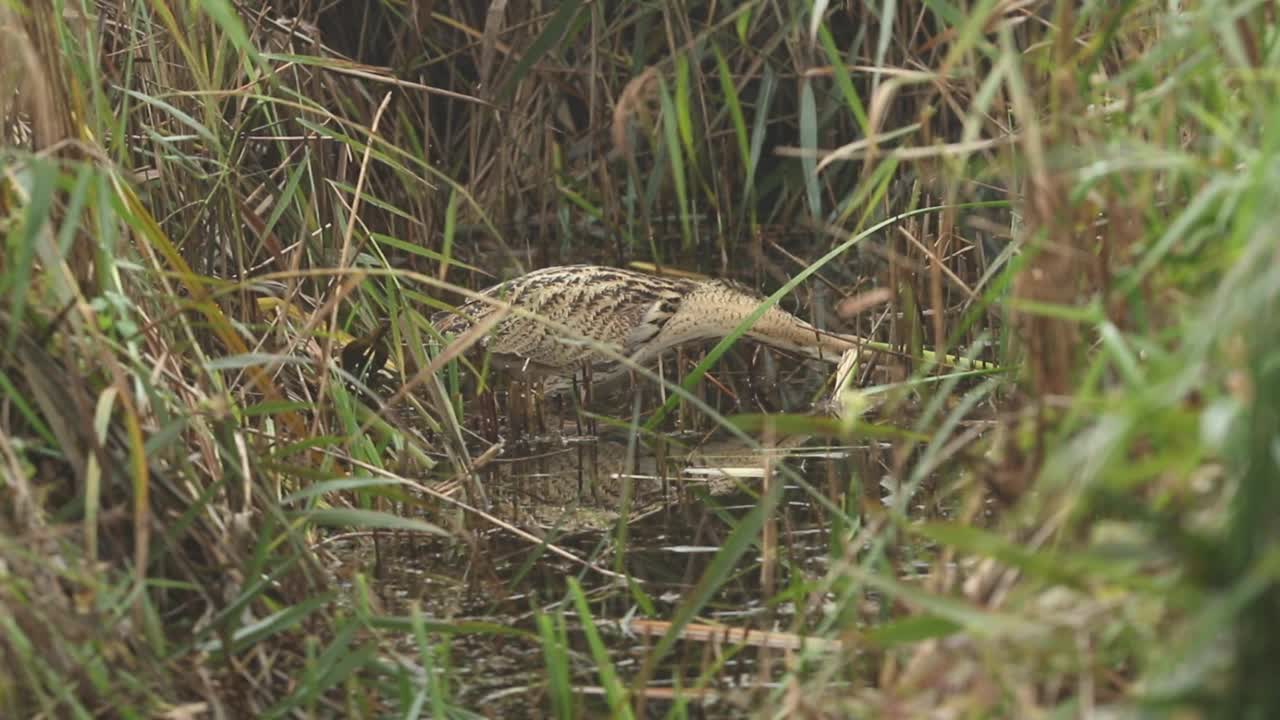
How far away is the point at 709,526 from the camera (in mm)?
3994

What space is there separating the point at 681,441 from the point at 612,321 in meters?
0.90

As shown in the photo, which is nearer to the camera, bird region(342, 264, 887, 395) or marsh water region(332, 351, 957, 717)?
marsh water region(332, 351, 957, 717)

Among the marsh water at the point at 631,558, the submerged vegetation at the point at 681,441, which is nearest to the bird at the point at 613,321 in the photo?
the submerged vegetation at the point at 681,441

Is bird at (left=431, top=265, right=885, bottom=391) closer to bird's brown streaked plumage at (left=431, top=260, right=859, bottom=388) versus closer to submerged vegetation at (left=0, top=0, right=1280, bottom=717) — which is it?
bird's brown streaked plumage at (left=431, top=260, right=859, bottom=388)

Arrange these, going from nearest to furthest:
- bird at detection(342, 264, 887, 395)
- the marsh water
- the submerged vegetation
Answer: the submerged vegetation < the marsh water < bird at detection(342, 264, 887, 395)

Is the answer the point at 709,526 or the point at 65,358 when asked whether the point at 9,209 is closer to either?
the point at 65,358

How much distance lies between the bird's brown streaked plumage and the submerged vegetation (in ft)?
0.45

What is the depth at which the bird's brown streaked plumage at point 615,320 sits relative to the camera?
534cm

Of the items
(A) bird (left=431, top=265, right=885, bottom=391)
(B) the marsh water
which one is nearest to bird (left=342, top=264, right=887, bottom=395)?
(A) bird (left=431, top=265, right=885, bottom=391)

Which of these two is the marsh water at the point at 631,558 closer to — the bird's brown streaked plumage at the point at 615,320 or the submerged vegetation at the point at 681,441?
the submerged vegetation at the point at 681,441

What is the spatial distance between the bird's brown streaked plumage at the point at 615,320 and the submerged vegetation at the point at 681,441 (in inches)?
5.4

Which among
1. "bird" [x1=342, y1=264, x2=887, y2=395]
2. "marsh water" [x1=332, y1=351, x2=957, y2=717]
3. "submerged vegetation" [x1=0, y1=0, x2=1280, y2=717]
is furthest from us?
"bird" [x1=342, y1=264, x2=887, y2=395]

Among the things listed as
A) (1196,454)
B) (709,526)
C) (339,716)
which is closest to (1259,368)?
(1196,454)

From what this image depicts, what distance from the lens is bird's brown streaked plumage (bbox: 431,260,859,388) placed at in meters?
5.34
